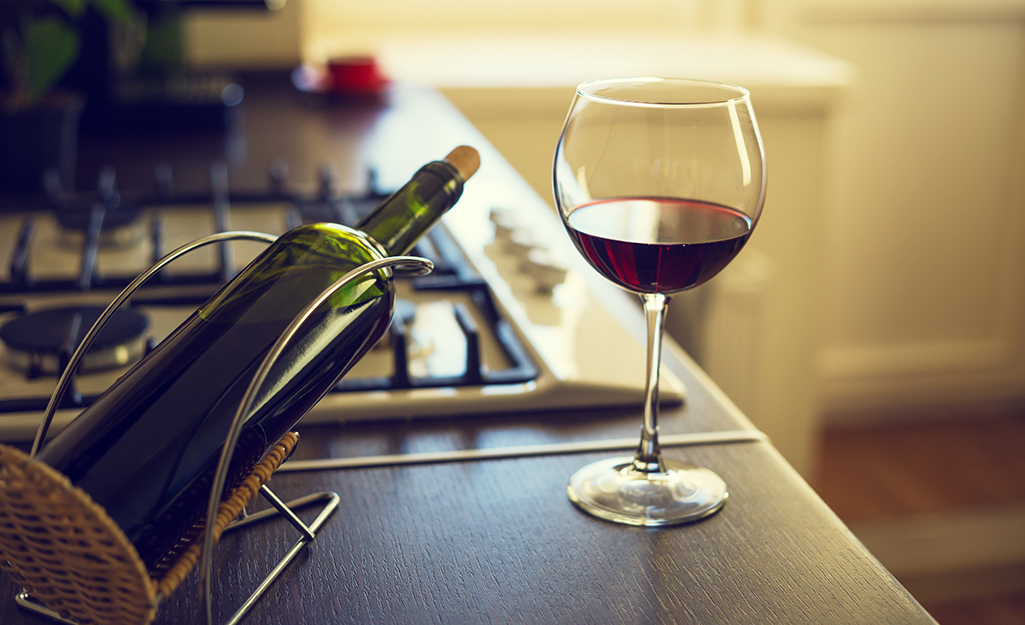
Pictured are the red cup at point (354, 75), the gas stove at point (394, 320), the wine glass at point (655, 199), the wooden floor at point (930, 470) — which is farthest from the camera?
the wooden floor at point (930, 470)

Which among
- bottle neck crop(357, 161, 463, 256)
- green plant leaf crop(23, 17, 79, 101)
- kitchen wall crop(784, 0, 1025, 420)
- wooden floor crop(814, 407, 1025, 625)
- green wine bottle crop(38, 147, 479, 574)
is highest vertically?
green plant leaf crop(23, 17, 79, 101)

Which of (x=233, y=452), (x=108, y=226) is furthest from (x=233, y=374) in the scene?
(x=108, y=226)

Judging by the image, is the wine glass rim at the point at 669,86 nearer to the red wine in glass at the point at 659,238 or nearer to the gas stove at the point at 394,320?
the red wine in glass at the point at 659,238

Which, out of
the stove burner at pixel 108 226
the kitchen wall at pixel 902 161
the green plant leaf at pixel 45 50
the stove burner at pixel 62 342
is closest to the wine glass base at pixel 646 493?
the stove burner at pixel 62 342

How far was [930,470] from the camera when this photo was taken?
2.74 meters

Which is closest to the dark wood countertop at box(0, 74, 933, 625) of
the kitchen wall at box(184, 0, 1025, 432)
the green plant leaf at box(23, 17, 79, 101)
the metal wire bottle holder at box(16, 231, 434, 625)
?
the metal wire bottle holder at box(16, 231, 434, 625)

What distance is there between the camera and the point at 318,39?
245 centimetres

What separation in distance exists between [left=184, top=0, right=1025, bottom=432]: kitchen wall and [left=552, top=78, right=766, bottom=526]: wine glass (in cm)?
196

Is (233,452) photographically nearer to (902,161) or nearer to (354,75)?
(354,75)

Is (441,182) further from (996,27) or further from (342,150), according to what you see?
(996,27)

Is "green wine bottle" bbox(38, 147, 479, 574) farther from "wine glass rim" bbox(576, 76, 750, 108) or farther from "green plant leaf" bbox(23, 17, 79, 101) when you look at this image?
→ "green plant leaf" bbox(23, 17, 79, 101)

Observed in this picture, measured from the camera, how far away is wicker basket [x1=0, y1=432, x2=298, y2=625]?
325mm

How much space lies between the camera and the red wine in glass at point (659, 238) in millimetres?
477

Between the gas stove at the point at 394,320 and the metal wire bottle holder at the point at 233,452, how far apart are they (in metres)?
0.12
